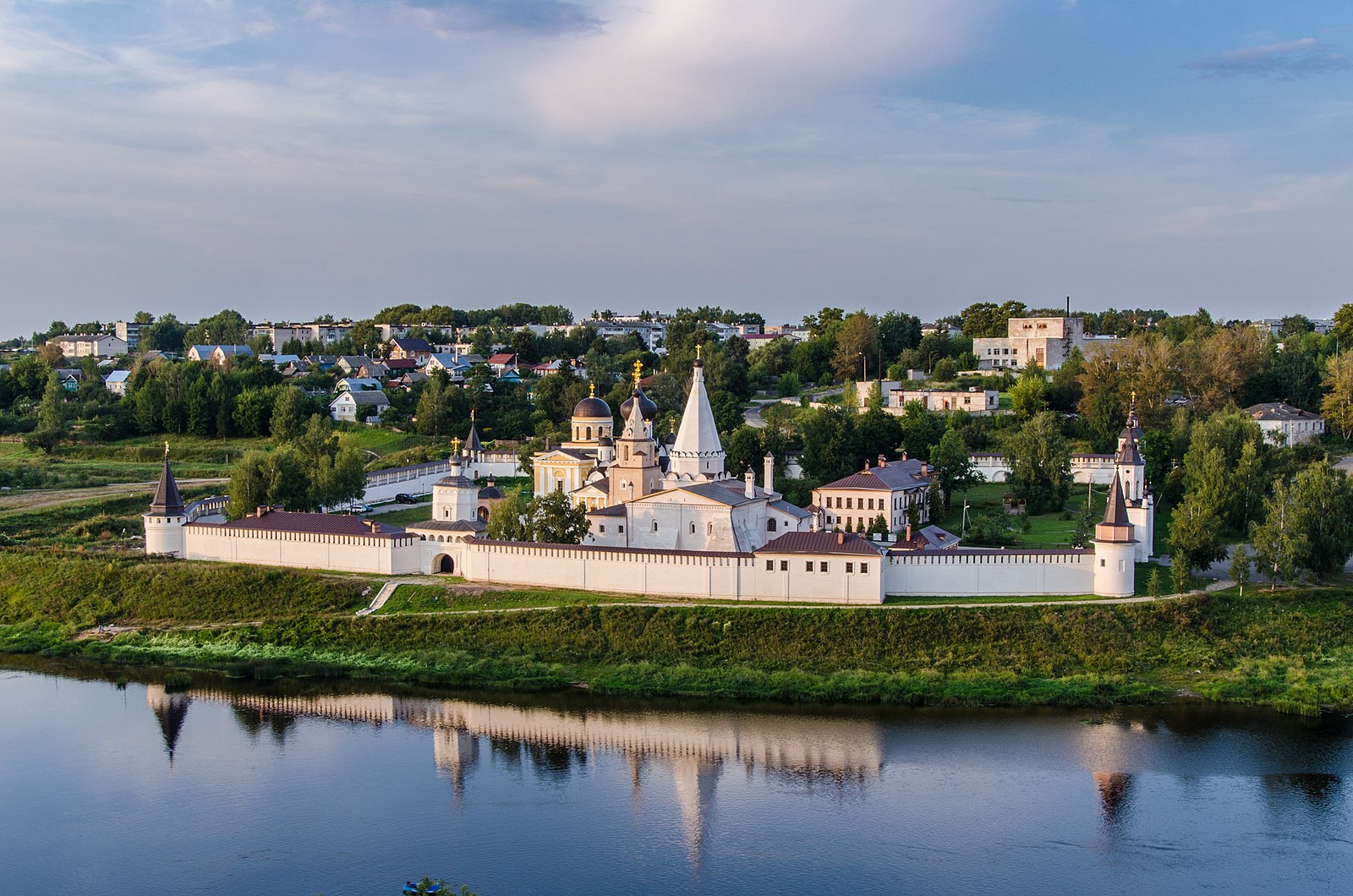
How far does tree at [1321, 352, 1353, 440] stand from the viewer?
4150 centimetres

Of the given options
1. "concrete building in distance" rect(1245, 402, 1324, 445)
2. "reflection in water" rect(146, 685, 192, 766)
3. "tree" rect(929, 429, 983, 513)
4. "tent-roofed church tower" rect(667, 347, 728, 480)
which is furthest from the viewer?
"concrete building in distance" rect(1245, 402, 1324, 445)

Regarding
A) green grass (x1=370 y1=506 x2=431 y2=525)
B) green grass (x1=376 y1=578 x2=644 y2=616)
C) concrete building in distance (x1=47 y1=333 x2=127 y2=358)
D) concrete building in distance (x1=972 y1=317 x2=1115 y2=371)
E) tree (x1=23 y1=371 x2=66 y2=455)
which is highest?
concrete building in distance (x1=47 y1=333 x2=127 y2=358)

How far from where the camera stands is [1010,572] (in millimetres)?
24922

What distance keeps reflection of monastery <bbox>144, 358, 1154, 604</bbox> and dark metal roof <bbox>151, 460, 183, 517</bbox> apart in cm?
4

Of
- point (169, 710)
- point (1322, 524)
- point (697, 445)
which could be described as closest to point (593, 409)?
point (697, 445)

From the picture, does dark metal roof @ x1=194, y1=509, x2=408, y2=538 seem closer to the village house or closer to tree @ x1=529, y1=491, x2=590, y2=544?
tree @ x1=529, y1=491, x2=590, y2=544

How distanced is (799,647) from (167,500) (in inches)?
589

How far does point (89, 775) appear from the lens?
19.2m

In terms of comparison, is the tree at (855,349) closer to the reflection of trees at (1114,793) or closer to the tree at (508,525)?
the tree at (508,525)

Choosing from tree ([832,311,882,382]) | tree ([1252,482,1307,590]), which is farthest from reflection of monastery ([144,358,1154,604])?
tree ([832,311,882,382])

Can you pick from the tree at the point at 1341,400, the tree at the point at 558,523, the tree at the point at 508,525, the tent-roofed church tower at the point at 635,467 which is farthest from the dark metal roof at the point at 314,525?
the tree at the point at 1341,400

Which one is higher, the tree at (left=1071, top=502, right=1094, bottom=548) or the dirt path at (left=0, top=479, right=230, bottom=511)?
the dirt path at (left=0, top=479, right=230, bottom=511)

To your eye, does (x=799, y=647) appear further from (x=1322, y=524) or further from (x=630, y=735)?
(x=1322, y=524)

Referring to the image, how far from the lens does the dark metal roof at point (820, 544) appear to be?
2473 cm
